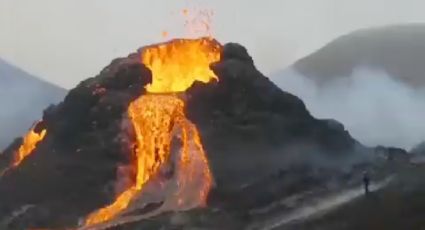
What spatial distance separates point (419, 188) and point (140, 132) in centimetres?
2632

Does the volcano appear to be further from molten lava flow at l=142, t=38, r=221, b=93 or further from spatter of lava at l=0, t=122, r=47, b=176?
spatter of lava at l=0, t=122, r=47, b=176

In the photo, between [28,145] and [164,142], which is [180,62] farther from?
[28,145]

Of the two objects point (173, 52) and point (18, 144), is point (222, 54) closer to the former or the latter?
point (173, 52)

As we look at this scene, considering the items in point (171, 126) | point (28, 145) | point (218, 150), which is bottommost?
point (218, 150)

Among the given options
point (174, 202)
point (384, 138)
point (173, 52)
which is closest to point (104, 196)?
point (174, 202)

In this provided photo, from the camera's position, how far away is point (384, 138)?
182625 mm

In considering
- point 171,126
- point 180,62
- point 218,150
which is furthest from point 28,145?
point 218,150

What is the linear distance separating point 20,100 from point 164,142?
110m

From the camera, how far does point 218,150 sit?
2840 inches

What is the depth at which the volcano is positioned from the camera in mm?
69875

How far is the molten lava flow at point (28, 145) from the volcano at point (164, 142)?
0.73 feet

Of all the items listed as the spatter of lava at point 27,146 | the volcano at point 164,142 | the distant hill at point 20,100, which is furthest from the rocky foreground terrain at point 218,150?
the distant hill at point 20,100

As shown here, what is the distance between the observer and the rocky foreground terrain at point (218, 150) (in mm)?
71250

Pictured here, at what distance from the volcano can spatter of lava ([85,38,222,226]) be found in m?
0.10
